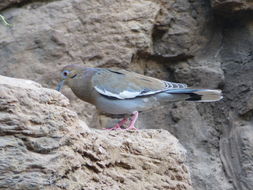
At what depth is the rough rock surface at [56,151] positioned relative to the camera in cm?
320

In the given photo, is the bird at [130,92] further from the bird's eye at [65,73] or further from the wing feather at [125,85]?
the bird's eye at [65,73]

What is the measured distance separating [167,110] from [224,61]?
0.85 meters

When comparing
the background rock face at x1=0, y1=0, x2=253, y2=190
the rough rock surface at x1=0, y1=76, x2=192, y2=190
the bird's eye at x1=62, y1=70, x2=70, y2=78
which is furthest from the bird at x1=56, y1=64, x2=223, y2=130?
the rough rock surface at x1=0, y1=76, x2=192, y2=190

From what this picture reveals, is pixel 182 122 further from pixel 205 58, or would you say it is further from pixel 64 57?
pixel 64 57

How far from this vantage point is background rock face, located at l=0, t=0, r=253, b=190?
Result: 6004mm

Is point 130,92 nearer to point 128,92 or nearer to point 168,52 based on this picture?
point 128,92

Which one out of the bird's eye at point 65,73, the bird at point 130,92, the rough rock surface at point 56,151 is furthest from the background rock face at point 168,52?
the rough rock surface at point 56,151

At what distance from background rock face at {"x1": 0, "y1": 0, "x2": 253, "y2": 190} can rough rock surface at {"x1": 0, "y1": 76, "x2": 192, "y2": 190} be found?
6.73ft

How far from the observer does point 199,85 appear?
6.21 meters

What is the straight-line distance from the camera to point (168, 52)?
6.33 m

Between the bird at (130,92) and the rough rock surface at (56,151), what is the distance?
1.25 metres

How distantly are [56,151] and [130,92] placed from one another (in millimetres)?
2042

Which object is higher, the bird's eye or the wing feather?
the wing feather

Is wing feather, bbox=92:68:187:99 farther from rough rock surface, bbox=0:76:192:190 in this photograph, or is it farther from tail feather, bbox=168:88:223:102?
rough rock surface, bbox=0:76:192:190
